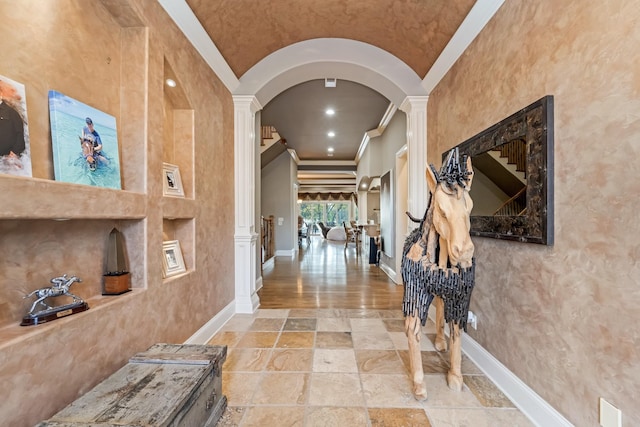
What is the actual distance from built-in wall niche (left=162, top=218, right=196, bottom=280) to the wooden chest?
2.78 ft

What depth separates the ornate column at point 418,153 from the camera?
129 inches

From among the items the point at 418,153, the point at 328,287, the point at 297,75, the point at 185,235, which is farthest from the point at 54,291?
the point at 328,287

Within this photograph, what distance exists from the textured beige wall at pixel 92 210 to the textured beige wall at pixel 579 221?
2.36 m

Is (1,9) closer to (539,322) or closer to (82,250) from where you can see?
(82,250)

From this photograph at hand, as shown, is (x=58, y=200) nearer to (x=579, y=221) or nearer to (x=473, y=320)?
(x=579, y=221)

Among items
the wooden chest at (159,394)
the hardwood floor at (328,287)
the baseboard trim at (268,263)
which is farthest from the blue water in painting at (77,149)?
the baseboard trim at (268,263)

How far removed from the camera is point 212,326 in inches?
105

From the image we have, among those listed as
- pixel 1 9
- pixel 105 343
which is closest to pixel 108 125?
pixel 1 9

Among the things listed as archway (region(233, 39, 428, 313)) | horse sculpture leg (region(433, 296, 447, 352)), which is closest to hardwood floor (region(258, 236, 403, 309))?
archway (region(233, 39, 428, 313))

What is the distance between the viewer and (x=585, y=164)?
1275 millimetres

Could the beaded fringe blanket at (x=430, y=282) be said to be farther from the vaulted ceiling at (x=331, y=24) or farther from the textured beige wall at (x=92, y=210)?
the vaulted ceiling at (x=331, y=24)

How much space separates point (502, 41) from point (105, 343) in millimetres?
3064

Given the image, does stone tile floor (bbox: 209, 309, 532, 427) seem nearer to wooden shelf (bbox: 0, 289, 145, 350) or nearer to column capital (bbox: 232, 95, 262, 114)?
wooden shelf (bbox: 0, 289, 145, 350)

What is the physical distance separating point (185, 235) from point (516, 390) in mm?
2665
